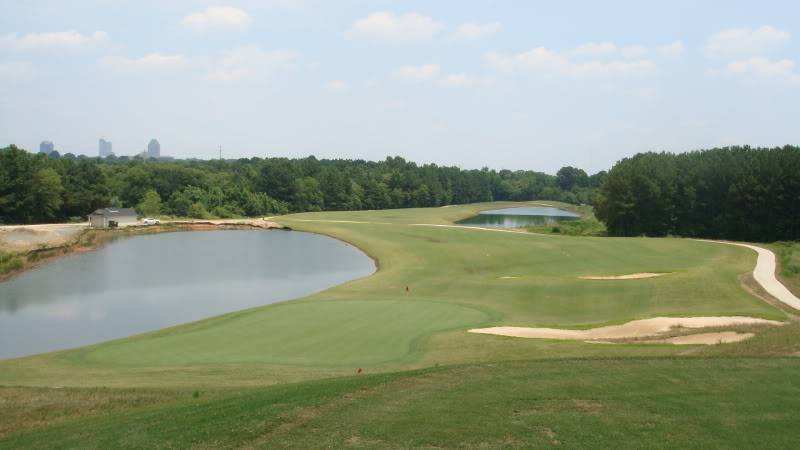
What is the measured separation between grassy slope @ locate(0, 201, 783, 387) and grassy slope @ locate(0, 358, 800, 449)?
4381 millimetres

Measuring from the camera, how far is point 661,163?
72.4 meters

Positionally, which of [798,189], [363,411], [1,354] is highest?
[798,189]

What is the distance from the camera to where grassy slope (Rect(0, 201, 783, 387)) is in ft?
63.1

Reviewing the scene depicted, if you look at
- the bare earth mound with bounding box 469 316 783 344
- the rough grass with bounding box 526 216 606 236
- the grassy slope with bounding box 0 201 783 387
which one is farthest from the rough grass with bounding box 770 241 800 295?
the rough grass with bounding box 526 216 606 236

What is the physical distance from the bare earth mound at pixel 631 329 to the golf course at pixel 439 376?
271 millimetres

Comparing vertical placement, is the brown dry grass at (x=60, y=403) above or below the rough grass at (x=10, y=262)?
below

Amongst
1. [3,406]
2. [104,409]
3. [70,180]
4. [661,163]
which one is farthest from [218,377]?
[70,180]

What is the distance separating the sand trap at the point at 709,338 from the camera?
766 inches

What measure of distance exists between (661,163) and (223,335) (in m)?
61.2

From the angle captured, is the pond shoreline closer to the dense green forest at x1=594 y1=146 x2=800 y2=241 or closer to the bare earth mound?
the bare earth mound

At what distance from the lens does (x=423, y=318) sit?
2705 cm

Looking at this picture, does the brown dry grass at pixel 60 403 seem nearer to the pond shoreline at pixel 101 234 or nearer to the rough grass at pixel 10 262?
the pond shoreline at pixel 101 234

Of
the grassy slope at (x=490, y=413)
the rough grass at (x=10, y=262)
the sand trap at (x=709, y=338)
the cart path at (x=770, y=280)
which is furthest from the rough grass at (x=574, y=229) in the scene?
the grassy slope at (x=490, y=413)

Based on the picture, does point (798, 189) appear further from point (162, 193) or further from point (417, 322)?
point (162, 193)
